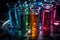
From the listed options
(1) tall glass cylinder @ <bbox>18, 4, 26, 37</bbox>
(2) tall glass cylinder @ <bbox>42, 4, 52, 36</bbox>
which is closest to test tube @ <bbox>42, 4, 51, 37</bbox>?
(2) tall glass cylinder @ <bbox>42, 4, 52, 36</bbox>

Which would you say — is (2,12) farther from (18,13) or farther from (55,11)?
(55,11)

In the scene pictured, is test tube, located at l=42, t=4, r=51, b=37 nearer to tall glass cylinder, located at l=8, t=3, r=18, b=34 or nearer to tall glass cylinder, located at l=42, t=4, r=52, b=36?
tall glass cylinder, located at l=42, t=4, r=52, b=36

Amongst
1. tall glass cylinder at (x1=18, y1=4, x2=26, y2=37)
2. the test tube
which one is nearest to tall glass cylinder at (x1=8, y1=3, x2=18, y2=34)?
tall glass cylinder at (x1=18, y1=4, x2=26, y2=37)

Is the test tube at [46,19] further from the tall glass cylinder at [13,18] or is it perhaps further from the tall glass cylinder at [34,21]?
the tall glass cylinder at [13,18]

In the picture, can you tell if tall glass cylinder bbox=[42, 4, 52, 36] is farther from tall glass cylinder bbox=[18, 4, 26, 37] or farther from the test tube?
tall glass cylinder bbox=[18, 4, 26, 37]

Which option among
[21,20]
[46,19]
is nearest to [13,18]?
[21,20]

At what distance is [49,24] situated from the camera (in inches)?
31.2

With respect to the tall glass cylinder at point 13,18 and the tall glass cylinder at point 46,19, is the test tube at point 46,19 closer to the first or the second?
the tall glass cylinder at point 46,19

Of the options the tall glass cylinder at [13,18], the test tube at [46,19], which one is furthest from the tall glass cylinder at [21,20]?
the test tube at [46,19]

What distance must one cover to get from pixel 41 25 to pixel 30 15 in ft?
0.35

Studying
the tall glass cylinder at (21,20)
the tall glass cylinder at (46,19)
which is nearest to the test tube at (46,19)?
the tall glass cylinder at (46,19)

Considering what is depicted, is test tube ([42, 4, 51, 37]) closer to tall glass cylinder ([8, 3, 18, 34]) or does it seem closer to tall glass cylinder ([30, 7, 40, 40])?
tall glass cylinder ([30, 7, 40, 40])

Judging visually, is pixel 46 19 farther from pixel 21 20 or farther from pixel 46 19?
pixel 21 20

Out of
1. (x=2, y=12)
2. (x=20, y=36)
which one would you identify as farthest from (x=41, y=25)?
(x=2, y=12)
